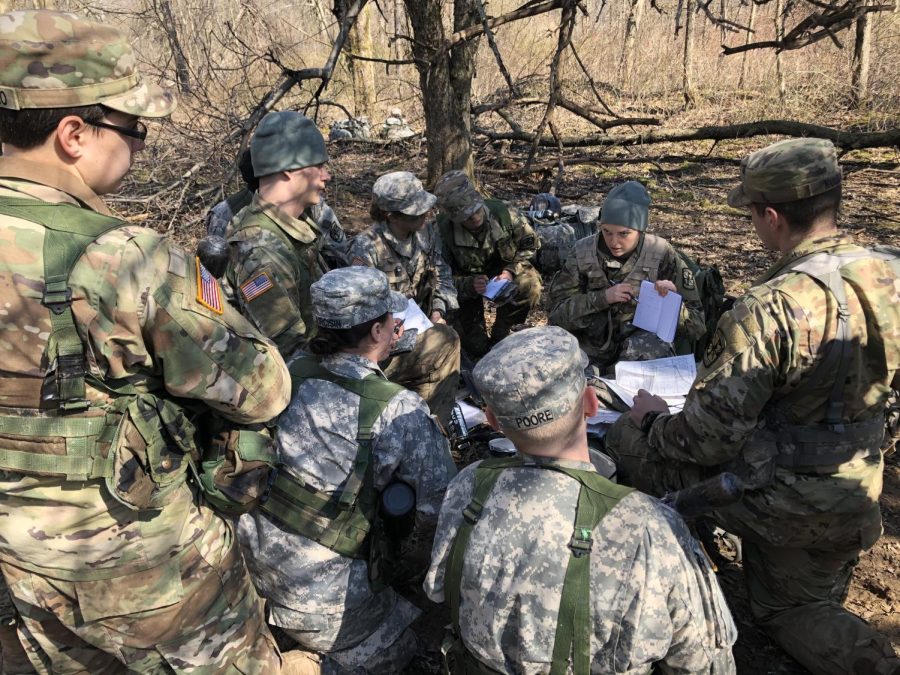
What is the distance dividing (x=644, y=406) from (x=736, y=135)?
6.86 metres

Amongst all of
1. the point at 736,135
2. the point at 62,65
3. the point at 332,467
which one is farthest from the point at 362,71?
the point at 62,65

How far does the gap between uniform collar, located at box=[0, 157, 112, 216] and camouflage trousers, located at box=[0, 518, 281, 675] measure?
1.00 metres

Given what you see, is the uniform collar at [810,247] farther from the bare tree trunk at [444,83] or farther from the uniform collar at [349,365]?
the bare tree trunk at [444,83]

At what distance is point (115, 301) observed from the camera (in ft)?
4.90

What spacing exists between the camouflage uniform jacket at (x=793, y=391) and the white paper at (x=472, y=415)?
4.68ft

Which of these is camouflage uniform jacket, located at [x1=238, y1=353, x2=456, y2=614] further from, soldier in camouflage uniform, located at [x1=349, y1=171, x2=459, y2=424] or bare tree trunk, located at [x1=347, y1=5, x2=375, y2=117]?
bare tree trunk, located at [x1=347, y1=5, x2=375, y2=117]

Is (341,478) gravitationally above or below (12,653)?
above

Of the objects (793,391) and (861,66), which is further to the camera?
(861,66)

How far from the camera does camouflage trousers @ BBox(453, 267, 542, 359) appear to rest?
5414 millimetres

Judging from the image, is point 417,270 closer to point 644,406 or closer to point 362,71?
point 644,406

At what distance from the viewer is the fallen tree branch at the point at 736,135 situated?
7.18 meters

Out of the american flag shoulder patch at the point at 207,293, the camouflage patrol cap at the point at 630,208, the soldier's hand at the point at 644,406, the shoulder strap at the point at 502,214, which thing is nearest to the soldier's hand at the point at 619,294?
the camouflage patrol cap at the point at 630,208

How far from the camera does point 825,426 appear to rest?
2336mm

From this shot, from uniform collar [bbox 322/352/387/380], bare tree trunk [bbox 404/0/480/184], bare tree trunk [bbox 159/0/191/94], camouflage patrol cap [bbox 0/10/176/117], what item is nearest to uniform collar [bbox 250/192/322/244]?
uniform collar [bbox 322/352/387/380]
